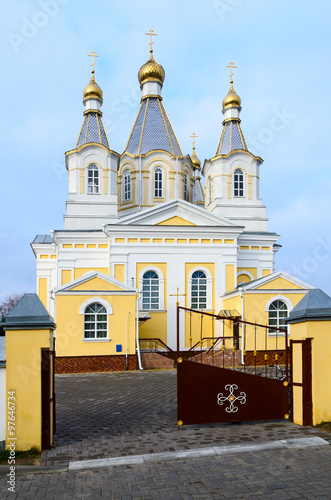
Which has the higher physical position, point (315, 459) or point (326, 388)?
point (326, 388)

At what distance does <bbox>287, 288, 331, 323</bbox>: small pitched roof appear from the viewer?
25.6ft

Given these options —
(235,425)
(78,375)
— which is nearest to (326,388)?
(235,425)

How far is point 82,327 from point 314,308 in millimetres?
12074

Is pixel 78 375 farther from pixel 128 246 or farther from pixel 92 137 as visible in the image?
pixel 92 137

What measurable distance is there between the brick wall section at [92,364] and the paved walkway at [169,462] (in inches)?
340

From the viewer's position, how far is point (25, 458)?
248 inches

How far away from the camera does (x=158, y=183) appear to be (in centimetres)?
2720

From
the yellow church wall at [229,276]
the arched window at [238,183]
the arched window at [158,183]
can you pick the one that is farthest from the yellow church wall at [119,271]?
the arched window at [238,183]

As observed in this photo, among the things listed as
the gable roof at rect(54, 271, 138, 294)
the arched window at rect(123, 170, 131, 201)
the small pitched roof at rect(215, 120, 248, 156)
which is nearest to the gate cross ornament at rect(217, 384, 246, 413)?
the gable roof at rect(54, 271, 138, 294)

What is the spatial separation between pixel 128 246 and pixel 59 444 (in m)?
15.8

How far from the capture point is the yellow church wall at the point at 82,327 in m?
18.1

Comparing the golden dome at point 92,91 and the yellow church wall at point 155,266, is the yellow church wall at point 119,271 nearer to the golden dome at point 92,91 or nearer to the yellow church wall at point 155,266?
the yellow church wall at point 155,266

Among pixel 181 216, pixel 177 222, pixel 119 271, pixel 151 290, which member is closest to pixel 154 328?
pixel 151 290

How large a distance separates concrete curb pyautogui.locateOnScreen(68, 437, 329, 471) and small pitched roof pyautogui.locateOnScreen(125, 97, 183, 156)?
22208 millimetres
